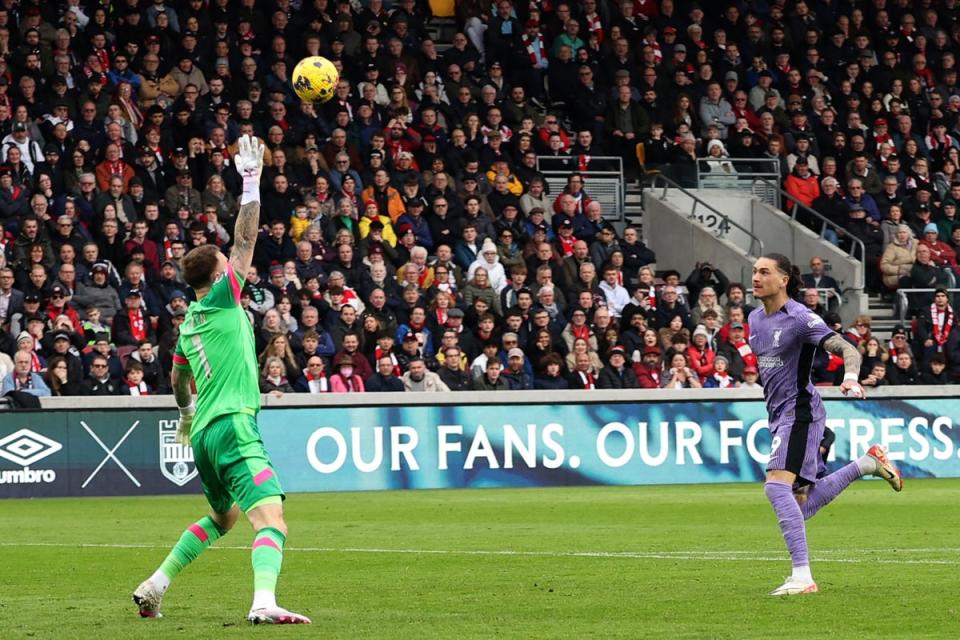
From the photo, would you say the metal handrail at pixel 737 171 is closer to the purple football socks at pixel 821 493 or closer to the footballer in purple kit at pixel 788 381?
the purple football socks at pixel 821 493

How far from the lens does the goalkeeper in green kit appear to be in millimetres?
8430

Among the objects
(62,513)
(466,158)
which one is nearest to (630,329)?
(466,158)

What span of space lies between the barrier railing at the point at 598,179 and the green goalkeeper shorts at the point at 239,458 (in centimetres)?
2249

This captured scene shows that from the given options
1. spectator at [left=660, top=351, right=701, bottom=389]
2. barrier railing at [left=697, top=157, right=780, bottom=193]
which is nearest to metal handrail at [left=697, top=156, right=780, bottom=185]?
barrier railing at [left=697, top=157, right=780, bottom=193]

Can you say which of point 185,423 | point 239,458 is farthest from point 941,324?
point 239,458

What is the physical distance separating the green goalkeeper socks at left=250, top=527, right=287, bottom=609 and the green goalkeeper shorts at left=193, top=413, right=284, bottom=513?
191 millimetres

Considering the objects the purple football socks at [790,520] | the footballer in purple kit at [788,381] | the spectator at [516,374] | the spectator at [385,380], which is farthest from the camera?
the spectator at [516,374]

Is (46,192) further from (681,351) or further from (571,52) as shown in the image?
(571,52)

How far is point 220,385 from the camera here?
8625mm

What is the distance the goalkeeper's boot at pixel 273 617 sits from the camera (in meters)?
8.19

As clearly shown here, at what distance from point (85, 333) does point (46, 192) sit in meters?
2.55

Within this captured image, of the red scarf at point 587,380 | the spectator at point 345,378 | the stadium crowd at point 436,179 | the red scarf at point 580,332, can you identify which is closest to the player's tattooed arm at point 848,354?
the stadium crowd at point 436,179

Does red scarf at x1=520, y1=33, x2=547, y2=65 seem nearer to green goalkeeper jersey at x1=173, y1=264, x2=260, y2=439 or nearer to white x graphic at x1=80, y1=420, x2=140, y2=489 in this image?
white x graphic at x1=80, y1=420, x2=140, y2=489

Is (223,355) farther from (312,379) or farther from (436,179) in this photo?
(436,179)
